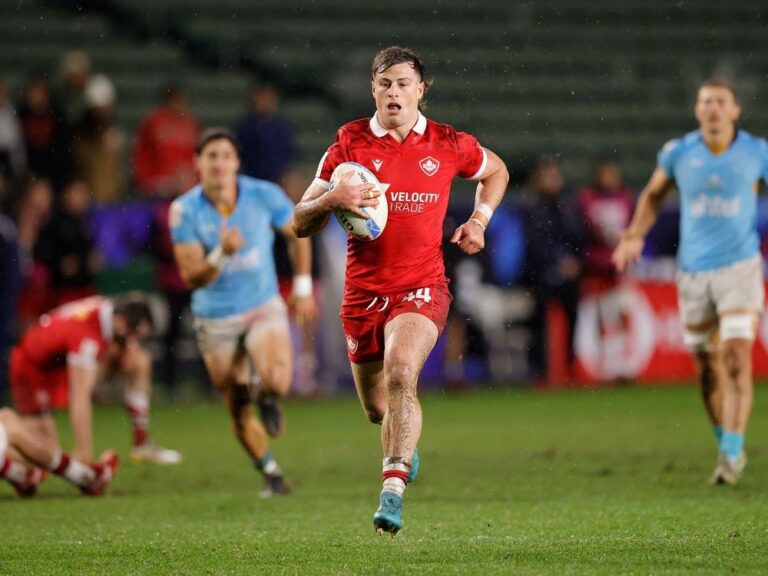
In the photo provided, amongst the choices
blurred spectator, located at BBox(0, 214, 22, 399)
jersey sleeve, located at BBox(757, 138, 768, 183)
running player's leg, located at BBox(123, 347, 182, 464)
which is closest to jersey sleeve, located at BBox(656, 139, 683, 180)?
jersey sleeve, located at BBox(757, 138, 768, 183)

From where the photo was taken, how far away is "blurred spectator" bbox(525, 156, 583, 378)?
1628 cm

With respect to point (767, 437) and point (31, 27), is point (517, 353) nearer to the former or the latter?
point (767, 437)

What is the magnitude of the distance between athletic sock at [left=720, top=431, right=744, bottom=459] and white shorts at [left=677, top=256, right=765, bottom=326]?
34.3 inches

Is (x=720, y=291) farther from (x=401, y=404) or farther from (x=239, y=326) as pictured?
(x=401, y=404)

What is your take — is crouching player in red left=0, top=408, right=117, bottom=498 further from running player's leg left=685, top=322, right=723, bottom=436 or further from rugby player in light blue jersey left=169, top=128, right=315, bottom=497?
running player's leg left=685, top=322, right=723, bottom=436

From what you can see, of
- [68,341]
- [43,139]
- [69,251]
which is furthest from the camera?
[43,139]

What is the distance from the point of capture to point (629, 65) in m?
21.7

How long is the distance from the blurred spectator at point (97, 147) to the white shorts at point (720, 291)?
9.14 meters

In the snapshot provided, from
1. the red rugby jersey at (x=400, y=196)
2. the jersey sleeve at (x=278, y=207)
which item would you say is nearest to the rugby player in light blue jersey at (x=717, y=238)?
the jersey sleeve at (x=278, y=207)

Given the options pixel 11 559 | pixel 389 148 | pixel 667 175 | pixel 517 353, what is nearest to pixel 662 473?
pixel 667 175

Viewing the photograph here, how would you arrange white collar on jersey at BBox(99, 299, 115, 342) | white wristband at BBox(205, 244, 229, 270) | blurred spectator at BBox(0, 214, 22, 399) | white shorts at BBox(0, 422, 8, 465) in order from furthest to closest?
blurred spectator at BBox(0, 214, 22, 399) < white collar on jersey at BBox(99, 299, 115, 342) < white wristband at BBox(205, 244, 229, 270) < white shorts at BBox(0, 422, 8, 465)

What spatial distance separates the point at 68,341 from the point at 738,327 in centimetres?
473

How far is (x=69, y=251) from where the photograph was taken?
15164 millimetres

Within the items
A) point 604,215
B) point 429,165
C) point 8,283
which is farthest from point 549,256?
point 429,165
